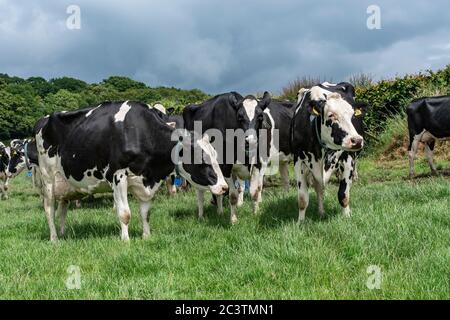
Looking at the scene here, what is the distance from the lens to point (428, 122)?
1111cm

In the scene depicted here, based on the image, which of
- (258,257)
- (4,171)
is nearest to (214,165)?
(258,257)

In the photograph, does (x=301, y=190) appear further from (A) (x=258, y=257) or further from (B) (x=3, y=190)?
(B) (x=3, y=190)

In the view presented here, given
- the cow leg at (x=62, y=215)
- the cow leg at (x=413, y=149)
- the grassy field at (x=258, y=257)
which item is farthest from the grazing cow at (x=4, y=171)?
the cow leg at (x=413, y=149)

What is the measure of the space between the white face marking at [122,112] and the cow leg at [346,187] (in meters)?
3.11

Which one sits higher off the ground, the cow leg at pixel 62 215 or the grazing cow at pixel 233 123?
the grazing cow at pixel 233 123

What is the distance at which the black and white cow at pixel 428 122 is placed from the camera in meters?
10.8

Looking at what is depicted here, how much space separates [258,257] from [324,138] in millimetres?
1976

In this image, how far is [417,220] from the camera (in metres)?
5.38

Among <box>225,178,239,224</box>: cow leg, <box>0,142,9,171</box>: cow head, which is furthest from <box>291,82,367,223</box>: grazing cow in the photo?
<box>0,142,9,171</box>: cow head

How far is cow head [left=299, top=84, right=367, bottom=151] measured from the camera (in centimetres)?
546

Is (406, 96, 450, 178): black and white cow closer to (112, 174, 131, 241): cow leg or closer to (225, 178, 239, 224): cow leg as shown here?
(225, 178, 239, 224): cow leg

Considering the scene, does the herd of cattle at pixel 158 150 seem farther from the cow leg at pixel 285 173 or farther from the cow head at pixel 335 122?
the cow leg at pixel 285 173

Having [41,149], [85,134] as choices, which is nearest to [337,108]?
[85,134]
